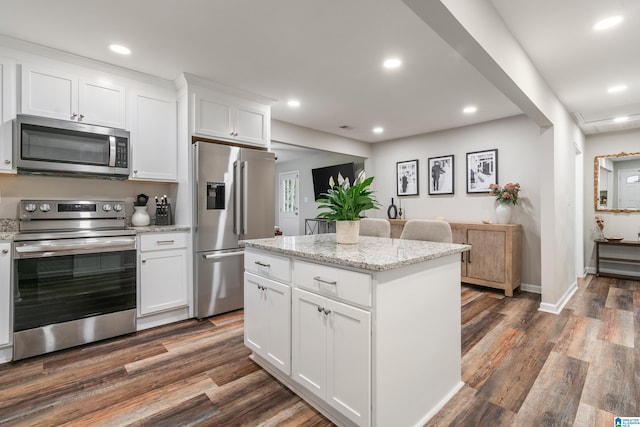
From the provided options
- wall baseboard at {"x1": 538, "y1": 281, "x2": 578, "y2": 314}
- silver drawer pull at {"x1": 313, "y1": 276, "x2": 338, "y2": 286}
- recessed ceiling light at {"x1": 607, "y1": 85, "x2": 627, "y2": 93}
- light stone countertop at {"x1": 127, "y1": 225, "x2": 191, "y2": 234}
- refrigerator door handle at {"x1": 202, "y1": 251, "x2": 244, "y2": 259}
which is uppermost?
recessed ceiling light at {"x1": 607, "y1": 85, "x2": 627, "y2": 93}

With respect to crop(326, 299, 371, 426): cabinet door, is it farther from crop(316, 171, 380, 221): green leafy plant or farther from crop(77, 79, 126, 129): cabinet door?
crop(77, 79, 126, 129): cabinet door

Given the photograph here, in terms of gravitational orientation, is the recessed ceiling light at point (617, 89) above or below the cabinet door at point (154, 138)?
above

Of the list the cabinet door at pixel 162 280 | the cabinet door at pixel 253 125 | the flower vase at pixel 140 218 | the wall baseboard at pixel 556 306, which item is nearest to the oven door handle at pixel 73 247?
the cabinet door at pixel 162 280

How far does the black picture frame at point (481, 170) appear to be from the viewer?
4500 mm

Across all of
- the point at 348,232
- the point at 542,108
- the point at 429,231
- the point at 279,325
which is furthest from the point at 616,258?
the point at 279,325

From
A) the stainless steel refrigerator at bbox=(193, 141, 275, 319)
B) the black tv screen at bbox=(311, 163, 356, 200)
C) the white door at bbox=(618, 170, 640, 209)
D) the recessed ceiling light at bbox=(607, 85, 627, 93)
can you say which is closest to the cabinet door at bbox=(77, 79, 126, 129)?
the stainless steel refrigerator at bbox=(193, 141, 275, 319)

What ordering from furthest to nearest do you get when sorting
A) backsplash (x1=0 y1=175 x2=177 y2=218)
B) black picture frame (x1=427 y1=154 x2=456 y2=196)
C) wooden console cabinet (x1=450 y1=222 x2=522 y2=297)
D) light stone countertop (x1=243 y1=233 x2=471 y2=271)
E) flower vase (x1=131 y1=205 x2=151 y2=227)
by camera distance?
black picture frame (x1=427 y1=154 x2=456 y2=196) → wooden console cabinet (x1=450 y1=222 x2=522 y2=297) → flower vase (x1=131 y1=205 x2=151 y2=227) → backsplash (x1=0 y1=175 x2=177 y2=218) → light stone countertop (x1=243 y1=233 x2=471 y2=271)

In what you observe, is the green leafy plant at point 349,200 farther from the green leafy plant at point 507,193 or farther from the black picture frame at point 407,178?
the black picture frame at point 407,178

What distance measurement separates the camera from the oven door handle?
2256 mm

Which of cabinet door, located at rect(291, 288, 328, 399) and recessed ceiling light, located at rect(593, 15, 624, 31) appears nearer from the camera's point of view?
cabinet door, located at rect(291, 288, 328, 399)

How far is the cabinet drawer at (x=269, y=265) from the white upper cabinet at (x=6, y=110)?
79.6 inches

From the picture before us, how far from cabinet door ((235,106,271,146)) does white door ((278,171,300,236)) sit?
169 inches

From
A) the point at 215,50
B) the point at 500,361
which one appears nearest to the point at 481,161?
the point at 500,361

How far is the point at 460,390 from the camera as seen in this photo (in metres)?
1.92
